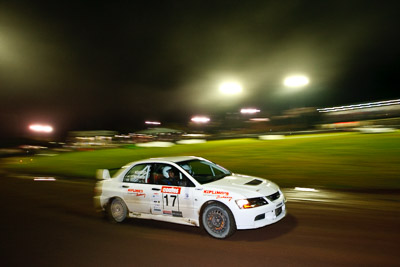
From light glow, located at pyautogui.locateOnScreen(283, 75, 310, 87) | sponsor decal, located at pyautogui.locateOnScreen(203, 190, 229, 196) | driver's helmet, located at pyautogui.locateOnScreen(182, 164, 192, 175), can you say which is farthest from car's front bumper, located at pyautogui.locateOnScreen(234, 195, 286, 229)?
light glow, located at pyautogui.locateOnScreen(283, 75, 310, 87)

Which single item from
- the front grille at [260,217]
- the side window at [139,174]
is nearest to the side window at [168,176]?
the side window at [139,174]

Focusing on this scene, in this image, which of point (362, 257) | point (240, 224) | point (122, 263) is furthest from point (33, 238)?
point (362, 257)

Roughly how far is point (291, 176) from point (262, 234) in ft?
21.4

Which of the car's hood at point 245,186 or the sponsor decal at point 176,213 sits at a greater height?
the car's hood at point 245,186

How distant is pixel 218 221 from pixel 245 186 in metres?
0.84

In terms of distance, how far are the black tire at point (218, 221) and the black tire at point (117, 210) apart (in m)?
2.18

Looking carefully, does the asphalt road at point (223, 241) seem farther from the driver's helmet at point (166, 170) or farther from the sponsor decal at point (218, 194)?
the driver's helmet at point (166, 170)

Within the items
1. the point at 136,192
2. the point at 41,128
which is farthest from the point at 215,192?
the point at 41,128

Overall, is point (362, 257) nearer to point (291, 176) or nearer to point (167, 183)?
point (167, 183)

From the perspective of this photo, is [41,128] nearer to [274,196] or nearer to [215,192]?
[215,192]

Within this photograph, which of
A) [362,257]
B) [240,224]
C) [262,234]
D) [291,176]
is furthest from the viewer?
[291,176]

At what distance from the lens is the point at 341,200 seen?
7.75 metres

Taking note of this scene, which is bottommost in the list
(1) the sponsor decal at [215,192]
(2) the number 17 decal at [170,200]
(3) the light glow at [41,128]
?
(2) the number 17 decal at [170,200]

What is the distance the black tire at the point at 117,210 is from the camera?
6.64 metres
